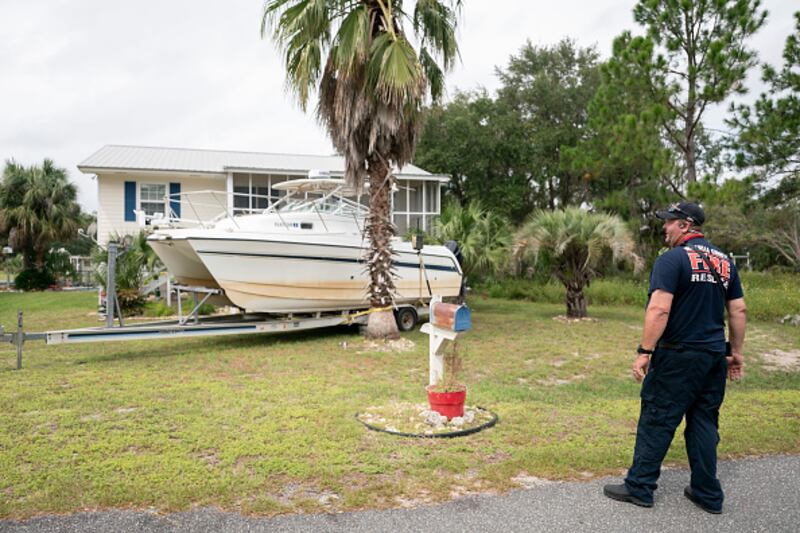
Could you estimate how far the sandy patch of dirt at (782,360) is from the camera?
29.6 feet

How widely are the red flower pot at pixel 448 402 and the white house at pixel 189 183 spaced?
1480 centimetres

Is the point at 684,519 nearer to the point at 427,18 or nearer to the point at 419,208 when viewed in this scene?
the point at 427,18

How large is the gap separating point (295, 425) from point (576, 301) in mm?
10314

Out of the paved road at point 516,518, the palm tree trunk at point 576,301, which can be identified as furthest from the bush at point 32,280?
the paved road at point 516,518

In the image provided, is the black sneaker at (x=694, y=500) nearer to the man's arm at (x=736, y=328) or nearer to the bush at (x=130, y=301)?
the man's arm at (x=736, y=328)

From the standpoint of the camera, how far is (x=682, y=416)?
4.00m

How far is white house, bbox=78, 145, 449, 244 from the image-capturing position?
20.7 m

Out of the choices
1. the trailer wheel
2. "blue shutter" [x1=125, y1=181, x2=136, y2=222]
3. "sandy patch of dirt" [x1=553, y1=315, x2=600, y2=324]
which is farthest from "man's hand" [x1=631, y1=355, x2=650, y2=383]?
"blue shutter" [x1=125, y1=181, x2=136, y2=222]

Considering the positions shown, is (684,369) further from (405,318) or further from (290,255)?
(405,318)

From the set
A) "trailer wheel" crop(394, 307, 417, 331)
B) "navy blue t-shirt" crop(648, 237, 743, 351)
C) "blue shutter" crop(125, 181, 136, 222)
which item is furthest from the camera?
"blue shutter" crop(125, 181, 136, 222)

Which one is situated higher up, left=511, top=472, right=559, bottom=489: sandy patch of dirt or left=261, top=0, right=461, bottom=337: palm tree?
left=261, top=0, right=461, bottom=337: palm tree

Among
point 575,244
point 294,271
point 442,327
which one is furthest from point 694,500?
point 575,244

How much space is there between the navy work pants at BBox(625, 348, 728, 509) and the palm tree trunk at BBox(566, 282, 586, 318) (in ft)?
35.1

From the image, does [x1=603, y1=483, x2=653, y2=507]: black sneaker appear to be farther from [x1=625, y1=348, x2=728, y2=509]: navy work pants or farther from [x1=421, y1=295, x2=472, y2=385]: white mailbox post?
[x1=421, y1=295, x2=472, y2=385]: white mailbox post
